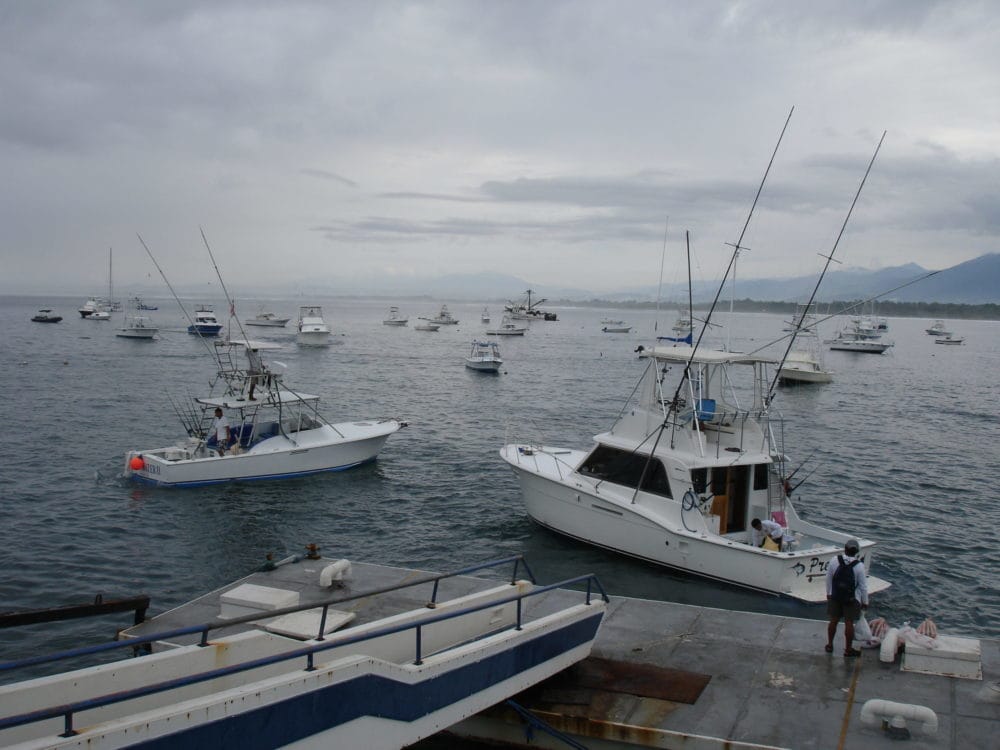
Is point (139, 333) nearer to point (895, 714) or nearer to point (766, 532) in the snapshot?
point (766, 532)

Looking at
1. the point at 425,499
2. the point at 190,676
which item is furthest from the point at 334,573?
the point at 425,499

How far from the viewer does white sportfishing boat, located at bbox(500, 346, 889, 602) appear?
1590 cm

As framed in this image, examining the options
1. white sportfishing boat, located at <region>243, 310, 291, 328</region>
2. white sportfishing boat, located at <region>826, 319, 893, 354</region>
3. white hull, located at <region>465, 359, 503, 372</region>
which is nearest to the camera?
white hull, located at <region>465, 359, 503, 372</region>

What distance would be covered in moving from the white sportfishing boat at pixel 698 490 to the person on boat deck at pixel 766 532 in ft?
0.86

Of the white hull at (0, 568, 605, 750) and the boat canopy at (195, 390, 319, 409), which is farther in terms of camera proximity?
the boat canopy at (195, 390, 319, 409)

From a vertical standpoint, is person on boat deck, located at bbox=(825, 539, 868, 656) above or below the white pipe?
above

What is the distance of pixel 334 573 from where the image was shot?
1276 cm

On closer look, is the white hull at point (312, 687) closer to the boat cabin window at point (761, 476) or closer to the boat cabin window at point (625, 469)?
the boat cabin window at point (625, 469)

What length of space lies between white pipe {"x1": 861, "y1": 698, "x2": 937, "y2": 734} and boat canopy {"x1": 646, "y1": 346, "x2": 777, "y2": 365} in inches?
341

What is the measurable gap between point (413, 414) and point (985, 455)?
25737mm

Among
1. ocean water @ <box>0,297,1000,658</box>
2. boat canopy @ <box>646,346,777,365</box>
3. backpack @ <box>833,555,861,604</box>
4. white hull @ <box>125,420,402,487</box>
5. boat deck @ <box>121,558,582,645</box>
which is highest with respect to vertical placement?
boat canopy @ <box>646,346,777,365</box>

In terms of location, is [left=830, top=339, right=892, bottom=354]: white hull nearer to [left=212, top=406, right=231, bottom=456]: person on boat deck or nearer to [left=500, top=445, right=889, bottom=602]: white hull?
[left=500, top=445, right=889, bottom=602]: white hull

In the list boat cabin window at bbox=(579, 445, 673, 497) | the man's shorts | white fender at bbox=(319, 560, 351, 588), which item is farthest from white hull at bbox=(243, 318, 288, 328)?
the man's shorts

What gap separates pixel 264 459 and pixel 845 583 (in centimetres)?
1893
